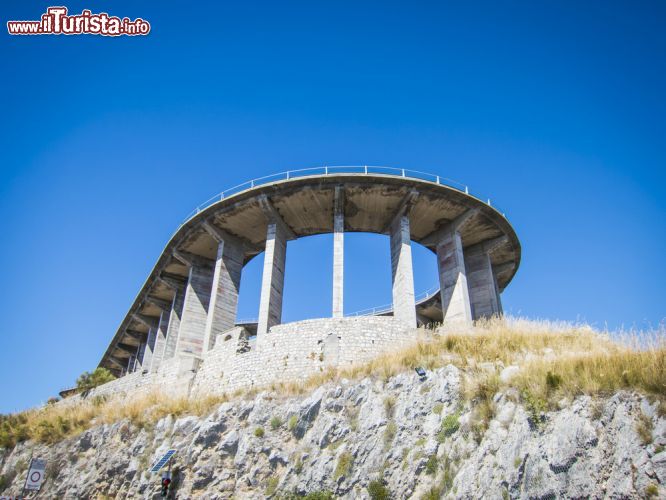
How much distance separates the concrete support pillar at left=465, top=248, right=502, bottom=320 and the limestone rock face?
39.5 feet

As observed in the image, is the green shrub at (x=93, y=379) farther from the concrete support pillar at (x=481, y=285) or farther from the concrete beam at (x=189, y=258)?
the concrete support pillar at (x=481, y=285)

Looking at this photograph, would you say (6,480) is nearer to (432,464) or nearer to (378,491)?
(378,491)

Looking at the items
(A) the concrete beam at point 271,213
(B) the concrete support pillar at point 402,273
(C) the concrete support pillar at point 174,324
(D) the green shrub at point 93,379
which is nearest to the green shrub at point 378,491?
(B) the concrete support pillar at point 402,273

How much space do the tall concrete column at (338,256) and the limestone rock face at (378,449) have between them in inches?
208

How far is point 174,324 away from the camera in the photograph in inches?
1014

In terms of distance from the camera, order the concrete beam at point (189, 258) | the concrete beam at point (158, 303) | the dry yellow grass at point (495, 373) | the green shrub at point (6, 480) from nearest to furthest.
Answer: the dry yellow grass at point (495, 373)
the green shrub at point (6, 480)
the concrete beam at point (189, 258)
the concrete beam at point (158, 303)

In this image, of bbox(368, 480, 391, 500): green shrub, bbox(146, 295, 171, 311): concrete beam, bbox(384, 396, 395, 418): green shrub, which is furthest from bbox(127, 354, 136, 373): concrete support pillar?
bbox(368, 480, 391, 500): green shrub

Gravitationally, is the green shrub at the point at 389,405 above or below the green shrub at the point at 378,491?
above

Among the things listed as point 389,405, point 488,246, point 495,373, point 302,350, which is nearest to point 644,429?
point 495,373

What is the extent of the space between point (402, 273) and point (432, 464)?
1080cm

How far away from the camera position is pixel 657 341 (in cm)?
774

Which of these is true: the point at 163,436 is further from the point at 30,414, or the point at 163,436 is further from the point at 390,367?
the point at 30,414

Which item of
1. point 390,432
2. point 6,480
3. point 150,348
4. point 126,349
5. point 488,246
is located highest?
point 488,246

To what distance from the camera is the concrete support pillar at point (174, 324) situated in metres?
24.6
